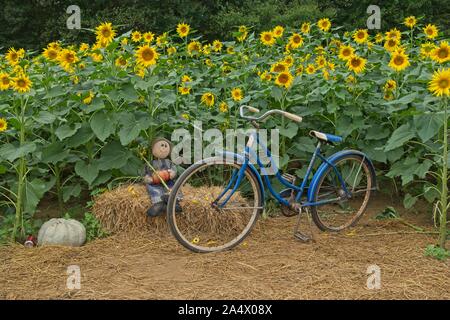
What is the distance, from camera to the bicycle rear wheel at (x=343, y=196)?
468 cm

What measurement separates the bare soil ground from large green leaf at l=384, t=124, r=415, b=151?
0.67m

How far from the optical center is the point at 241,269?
390cm

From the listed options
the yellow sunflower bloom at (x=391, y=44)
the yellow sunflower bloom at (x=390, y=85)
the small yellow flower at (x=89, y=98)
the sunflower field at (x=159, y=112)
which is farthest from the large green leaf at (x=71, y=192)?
the yellow sunflower bloom at (x=391, y=44)

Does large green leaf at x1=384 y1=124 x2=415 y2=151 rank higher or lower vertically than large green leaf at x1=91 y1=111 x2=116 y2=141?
lower

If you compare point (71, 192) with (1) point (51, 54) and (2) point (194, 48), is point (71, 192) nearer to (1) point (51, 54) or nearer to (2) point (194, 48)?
(1) point (51, 54)

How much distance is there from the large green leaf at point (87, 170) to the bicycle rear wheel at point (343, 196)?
1693 millimetres

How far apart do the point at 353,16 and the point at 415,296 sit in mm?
11188

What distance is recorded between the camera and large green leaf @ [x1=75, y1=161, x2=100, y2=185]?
4758mm

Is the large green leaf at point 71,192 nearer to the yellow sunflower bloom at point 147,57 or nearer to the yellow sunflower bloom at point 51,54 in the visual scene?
the yellow sunflower bloom at point 51,54

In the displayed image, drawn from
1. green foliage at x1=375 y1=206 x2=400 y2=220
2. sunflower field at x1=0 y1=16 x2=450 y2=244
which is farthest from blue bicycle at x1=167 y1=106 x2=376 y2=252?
sunflower field at x1=0 y1=16 x2=450 y2=244

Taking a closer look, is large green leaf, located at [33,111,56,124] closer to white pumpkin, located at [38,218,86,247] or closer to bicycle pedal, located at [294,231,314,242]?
white pumpkin, located at [38,218,86,247]

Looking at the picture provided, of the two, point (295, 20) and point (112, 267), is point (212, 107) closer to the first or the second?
point (112, 267)

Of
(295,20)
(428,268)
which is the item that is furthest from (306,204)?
(295,20)

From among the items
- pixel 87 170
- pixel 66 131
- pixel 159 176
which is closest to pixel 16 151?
pixel 66 131
